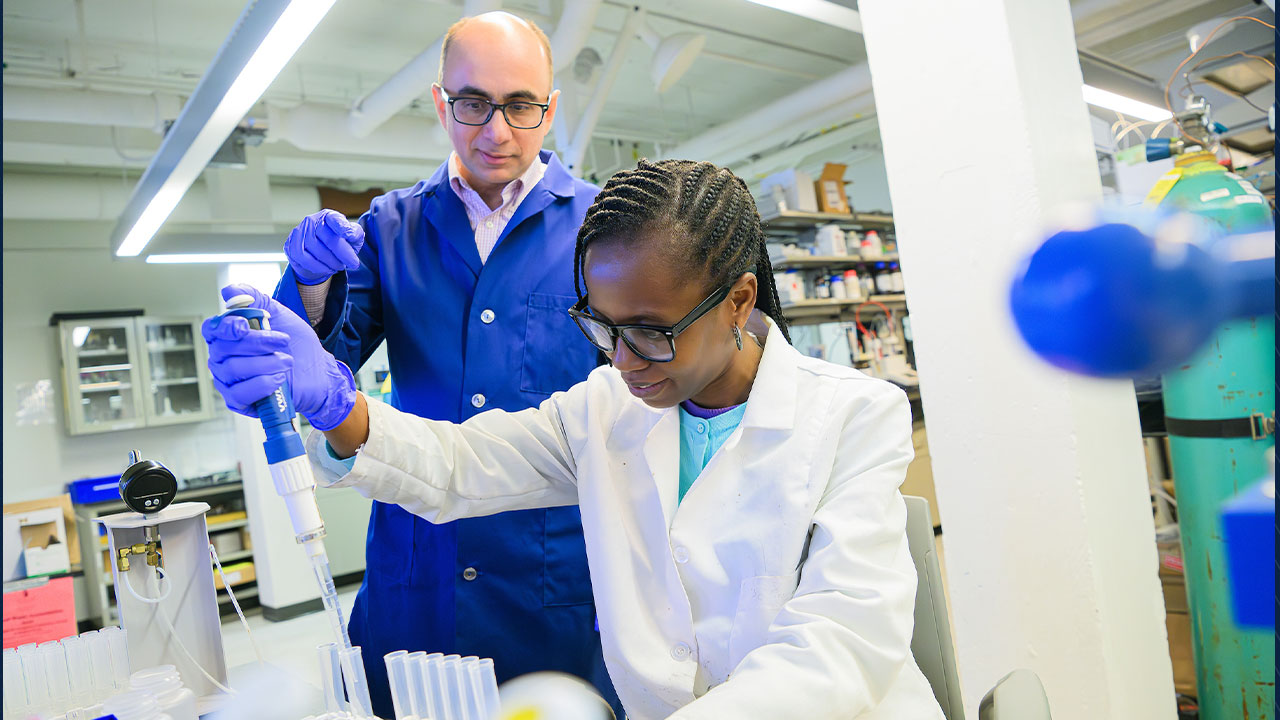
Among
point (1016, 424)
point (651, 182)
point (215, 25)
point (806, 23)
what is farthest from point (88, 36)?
point (1016, 424)

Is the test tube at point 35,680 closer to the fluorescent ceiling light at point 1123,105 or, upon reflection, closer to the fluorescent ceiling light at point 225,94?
the fluorescent ceiling light at point 225,94

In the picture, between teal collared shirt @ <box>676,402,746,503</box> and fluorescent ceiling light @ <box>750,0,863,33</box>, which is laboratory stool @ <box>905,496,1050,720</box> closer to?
teal collared shirt @ <box>676,402,746,503</box>

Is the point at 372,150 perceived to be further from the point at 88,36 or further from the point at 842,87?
the point at 842,87

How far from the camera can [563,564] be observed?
136 centimetres

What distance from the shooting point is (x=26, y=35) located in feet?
14.3

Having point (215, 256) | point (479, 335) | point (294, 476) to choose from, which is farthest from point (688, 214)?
point (215, 256)

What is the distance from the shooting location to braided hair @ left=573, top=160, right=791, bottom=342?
3.58ft

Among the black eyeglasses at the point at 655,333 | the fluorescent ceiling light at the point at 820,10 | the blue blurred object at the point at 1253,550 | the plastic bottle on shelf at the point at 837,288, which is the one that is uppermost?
the fluorescent ceiling light at the point at 820,10

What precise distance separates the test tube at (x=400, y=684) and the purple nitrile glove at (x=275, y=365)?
33 cm

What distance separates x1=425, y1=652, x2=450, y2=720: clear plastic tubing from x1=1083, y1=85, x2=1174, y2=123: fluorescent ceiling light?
446cm

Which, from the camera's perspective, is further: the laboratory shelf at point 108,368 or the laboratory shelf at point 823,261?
the laboratory shelf at point 108,368

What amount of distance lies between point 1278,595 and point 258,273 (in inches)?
240

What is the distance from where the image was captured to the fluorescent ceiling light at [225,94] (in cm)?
182

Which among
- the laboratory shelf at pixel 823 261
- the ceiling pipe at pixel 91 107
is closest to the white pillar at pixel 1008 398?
the laboratory shelf at pixel 823 261
